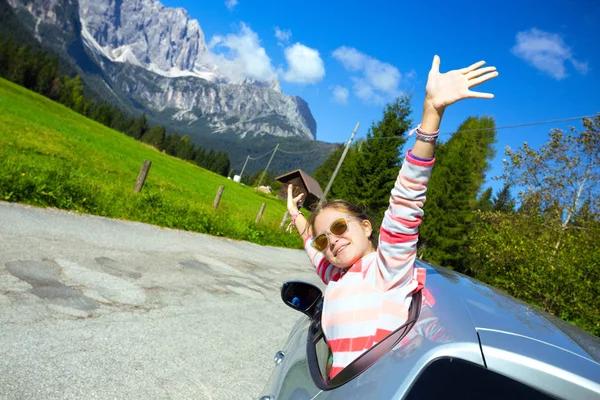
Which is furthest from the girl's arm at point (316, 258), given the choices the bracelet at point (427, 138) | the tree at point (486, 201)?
the tree at point (486, 201)

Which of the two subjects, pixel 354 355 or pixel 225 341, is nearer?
pixel 354 355

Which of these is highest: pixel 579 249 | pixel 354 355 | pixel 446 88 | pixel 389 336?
pixel 579 249

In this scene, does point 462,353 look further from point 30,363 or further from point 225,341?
point 225,341

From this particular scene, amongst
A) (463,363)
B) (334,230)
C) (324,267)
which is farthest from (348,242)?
(463,363)

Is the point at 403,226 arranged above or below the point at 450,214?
below

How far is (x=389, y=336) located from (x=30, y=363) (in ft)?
8.74

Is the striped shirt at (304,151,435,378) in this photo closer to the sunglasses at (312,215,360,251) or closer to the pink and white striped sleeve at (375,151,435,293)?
→ the pink and white striped sleeve at (375,151,435,293)

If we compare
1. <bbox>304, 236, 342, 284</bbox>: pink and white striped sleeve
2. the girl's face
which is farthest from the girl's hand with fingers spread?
the girl's face

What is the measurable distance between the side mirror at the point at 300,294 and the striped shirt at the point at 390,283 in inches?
32.4

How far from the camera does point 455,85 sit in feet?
5.16

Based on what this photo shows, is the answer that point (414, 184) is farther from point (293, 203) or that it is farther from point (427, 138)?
point (293, 203)

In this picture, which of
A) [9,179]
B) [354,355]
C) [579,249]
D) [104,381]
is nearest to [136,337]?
[104,381]

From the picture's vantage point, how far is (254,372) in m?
3.89

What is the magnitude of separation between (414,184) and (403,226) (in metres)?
0.17
